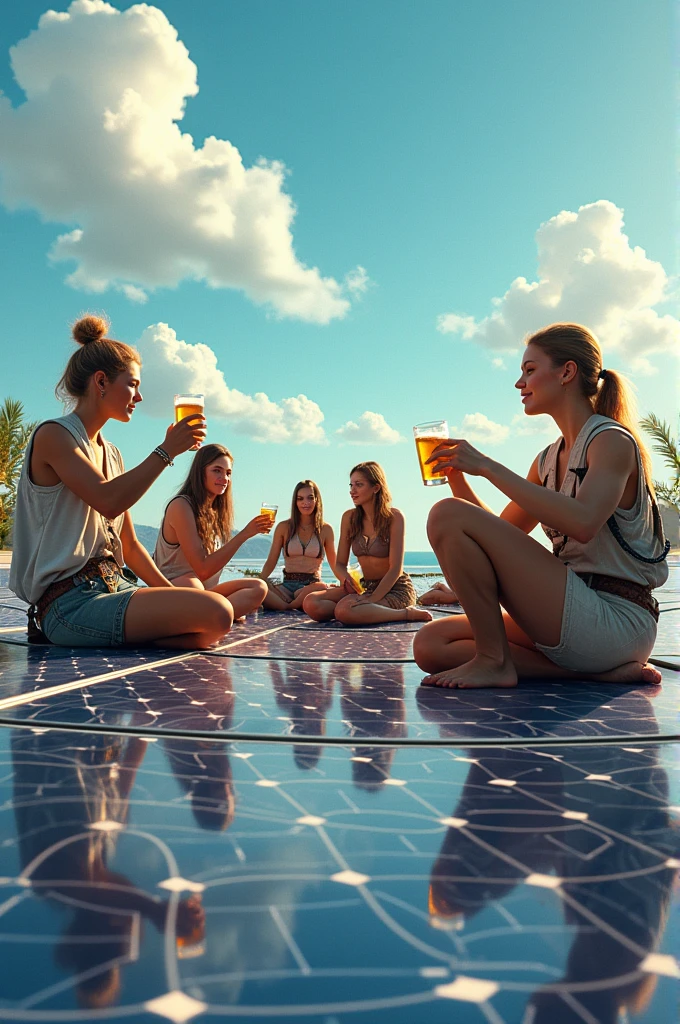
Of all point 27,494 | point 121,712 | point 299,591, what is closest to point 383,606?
point 299,591

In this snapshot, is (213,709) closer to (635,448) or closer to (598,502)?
(598,502)

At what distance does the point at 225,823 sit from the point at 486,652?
180 cm

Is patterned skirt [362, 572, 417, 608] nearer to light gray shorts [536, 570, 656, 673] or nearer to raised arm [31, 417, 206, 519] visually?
raised arm [31, 417, 206, 519]

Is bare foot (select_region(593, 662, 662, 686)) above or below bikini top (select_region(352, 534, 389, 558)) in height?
below

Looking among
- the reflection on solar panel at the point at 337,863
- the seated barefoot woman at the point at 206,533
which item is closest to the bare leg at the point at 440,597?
the seated barefoot woman at the point at 206,533

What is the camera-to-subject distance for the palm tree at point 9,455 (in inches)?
707

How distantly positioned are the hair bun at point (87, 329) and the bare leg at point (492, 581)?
227 centimetres

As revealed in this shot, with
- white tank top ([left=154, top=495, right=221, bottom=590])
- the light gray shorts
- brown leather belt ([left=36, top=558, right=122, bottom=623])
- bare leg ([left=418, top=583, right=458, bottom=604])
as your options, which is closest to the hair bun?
brown leather belt ([left=36, top=558, right=122, bottom=623])

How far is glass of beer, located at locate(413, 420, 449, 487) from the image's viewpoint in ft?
10.3

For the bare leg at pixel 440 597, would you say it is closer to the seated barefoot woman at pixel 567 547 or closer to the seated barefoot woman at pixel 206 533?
the seated barefoot woman at pixel 206 533

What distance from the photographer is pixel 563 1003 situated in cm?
84

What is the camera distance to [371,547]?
6980mm

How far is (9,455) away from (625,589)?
17.8 m

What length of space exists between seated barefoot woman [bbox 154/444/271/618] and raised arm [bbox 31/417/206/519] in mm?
1431
